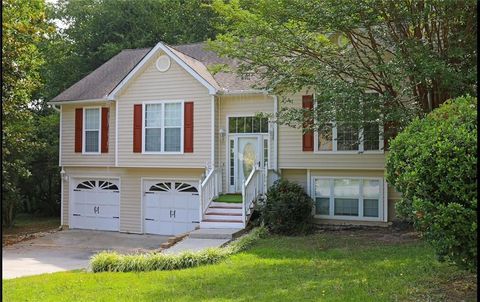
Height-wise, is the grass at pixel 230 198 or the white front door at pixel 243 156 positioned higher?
the white front door at pixel 243 156

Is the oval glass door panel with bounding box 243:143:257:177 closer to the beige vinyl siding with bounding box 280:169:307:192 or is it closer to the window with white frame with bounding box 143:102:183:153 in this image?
the beige vinyl siding with bounding box 280:169:307:192

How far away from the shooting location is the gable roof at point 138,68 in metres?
17.2

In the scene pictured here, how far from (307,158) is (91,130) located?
845cm

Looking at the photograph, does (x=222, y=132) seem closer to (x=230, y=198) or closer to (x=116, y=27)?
(x=230, y=198)

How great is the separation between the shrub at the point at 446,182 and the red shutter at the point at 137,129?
42.1 feet

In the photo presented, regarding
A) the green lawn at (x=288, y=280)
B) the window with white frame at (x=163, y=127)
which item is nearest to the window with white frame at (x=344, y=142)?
the green lawn at (x=288, y=280)

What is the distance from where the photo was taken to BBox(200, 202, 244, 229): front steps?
14.7 m

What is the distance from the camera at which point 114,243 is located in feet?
53.5

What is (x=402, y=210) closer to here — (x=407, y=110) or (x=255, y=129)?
(x=407, y=110)

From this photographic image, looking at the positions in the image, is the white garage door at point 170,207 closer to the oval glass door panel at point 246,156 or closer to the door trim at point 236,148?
the door trim at point 236,148

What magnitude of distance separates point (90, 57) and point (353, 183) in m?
19.3

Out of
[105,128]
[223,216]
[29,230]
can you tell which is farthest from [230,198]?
[29,230]

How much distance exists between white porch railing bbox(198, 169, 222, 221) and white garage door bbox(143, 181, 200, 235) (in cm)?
113

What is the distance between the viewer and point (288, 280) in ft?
27.2
